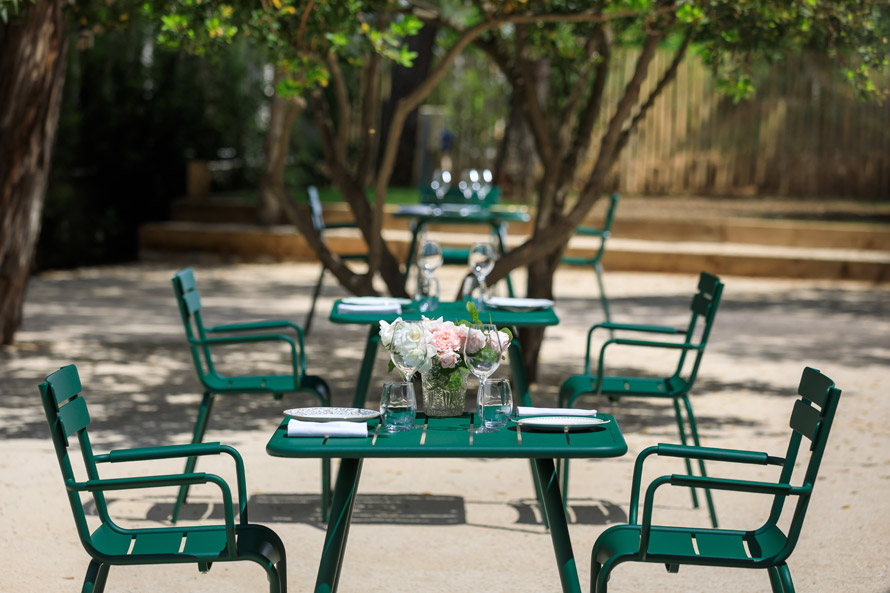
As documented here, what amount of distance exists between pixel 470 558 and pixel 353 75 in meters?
13.7

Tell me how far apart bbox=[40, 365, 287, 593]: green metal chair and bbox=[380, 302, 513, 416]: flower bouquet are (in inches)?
20.2

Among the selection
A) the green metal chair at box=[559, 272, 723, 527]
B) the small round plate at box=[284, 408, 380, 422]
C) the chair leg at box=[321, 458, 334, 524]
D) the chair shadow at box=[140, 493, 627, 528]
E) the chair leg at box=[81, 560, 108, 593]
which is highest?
the small round plate at box=[284, 408, 380, 422]

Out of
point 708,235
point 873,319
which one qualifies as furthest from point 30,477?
point 708,235

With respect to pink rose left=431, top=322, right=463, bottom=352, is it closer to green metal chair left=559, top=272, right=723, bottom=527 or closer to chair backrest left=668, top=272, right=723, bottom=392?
green metal chair left=559, top=272, right=723, bottom=527

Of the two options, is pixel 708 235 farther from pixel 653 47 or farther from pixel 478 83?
pixel 653 47

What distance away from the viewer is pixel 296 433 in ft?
9.56

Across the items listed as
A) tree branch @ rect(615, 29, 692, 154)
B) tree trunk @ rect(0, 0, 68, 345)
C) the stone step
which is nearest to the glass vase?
tree branch @ rect(615, 29, 692, 154)

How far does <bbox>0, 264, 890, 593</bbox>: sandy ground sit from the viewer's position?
398 cm

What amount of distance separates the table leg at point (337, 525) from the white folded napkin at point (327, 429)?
12 centimetres

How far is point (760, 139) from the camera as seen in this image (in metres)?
16.0

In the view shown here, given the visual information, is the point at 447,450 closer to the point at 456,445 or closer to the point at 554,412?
the point at 456,445

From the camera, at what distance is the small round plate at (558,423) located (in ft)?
9.83

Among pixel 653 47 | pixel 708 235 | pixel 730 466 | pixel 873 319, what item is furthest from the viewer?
pixel 708 235

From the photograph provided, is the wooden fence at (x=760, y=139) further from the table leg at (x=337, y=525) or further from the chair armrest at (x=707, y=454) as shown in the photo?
the table leg at (x=337, y=525)
